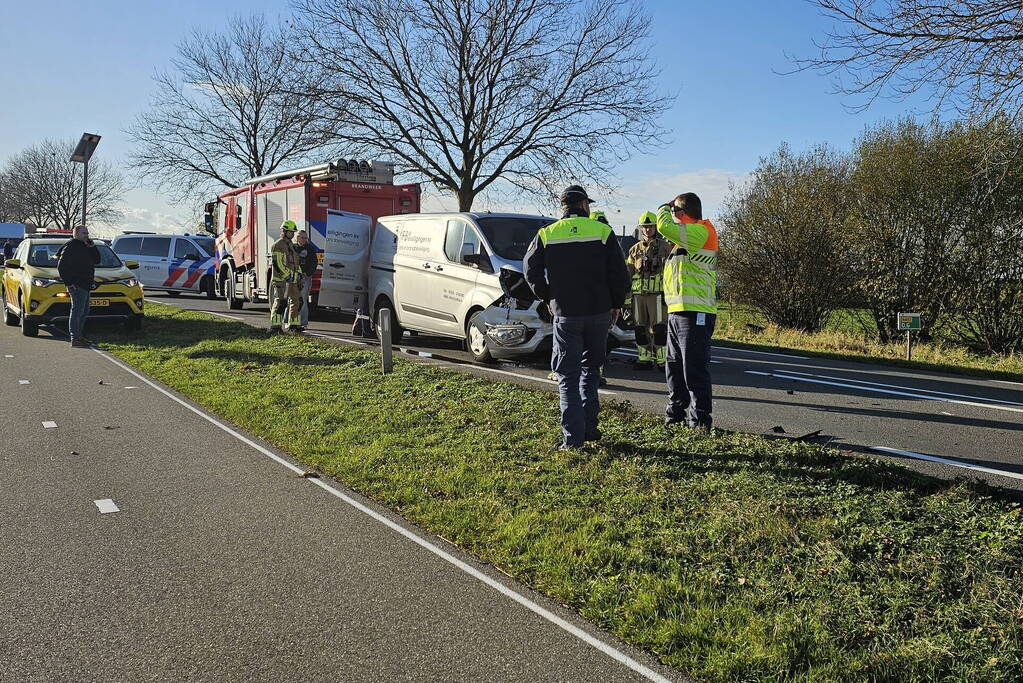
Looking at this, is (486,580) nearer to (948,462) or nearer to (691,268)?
(691,268)

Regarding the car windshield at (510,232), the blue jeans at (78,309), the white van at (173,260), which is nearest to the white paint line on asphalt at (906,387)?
the car windshield at (510,232)

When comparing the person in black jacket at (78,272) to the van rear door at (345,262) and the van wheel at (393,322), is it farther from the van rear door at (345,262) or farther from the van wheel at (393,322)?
the van wheel at (393,322)

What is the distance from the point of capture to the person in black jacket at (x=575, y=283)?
6703 mm

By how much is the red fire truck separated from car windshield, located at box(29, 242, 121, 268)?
3.31 m

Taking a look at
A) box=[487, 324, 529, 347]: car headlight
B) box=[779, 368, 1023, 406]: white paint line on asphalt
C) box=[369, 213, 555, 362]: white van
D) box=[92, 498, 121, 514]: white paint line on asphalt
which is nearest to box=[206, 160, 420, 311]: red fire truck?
box=[369, 213, 555, 362]: white van

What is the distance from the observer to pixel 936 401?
948 cm

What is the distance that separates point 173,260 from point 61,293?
1163 cm

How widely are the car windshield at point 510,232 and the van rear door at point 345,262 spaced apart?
321 cm

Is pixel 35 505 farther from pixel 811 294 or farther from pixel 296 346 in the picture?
pixel 811 294

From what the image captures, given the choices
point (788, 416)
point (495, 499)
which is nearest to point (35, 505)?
point (495, 499)

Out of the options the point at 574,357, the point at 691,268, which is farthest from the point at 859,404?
the point at 574,357

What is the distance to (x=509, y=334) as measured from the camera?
1141cm

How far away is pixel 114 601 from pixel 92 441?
12.6ft

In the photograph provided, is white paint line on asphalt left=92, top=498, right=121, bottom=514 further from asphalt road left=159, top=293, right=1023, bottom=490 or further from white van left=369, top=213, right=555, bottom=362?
white van left=369, top=213, right=555, bottom=362
